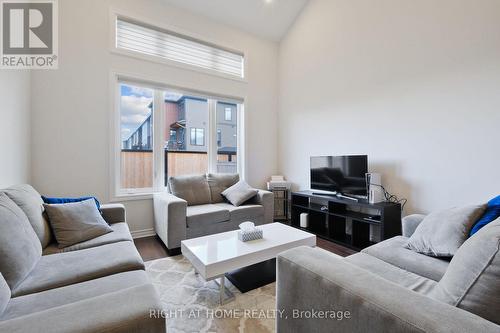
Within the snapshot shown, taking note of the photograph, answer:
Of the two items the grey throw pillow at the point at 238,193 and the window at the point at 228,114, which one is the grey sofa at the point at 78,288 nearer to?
the grey throw pillow at the point at 238,193

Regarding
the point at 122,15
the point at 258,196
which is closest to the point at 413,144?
the point at 258,196

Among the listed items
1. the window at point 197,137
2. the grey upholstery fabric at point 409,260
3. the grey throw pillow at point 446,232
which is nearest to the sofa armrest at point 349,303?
the grey upholstery fabric at point 409,260

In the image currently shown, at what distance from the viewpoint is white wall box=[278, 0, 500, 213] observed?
2045mm

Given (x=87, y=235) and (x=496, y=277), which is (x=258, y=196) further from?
(x=496, y=277)

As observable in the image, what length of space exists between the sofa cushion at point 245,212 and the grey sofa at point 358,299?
5.98 ft

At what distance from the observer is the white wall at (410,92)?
2.04 meters

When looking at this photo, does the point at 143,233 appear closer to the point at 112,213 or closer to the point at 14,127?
the point at 112,213

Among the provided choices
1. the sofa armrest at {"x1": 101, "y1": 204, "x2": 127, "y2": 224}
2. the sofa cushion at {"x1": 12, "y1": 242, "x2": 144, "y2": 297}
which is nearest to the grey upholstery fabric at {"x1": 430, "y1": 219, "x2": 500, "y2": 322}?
the sofa cushion at {"x1": 12, "y1": 242, "x2": 144, "y2": 297}

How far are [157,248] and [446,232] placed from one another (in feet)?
9.15

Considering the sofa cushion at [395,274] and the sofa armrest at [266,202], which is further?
the sofa armrest at [266,202]

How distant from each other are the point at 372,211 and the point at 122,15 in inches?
164

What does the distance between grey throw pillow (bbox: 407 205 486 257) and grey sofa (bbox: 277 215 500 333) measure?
11 cm

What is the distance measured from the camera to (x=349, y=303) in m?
0.80

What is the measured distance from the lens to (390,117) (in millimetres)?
2703
